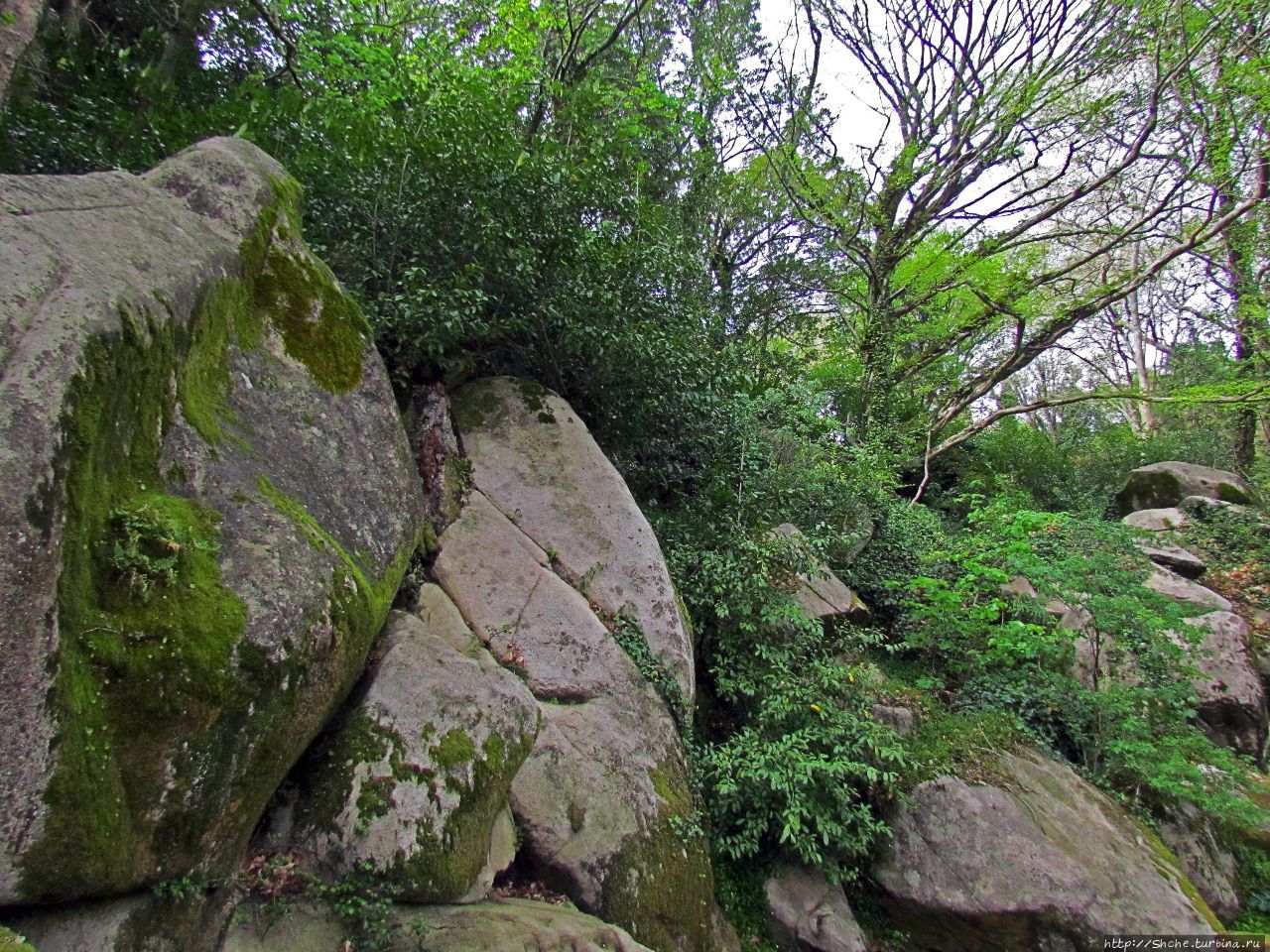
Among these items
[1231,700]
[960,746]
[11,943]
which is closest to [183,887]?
[11,943]

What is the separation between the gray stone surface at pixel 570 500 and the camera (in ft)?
19.3

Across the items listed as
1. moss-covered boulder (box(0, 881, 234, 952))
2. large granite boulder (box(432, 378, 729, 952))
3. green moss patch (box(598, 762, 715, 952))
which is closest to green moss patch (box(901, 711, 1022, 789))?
green moss patch (box(598, 762, 715, 952))

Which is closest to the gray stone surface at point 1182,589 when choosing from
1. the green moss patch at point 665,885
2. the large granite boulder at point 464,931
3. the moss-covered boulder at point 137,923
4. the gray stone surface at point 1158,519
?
the gray stone surface at point 1158,519

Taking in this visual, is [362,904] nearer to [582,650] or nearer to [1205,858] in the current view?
[582,650]

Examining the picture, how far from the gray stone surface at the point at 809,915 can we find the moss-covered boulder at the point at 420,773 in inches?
96.4

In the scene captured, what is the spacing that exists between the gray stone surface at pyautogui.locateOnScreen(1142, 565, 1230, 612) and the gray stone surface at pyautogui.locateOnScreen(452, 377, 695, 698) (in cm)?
797

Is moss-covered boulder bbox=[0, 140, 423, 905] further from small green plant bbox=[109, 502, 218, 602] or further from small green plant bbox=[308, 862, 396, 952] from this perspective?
small green plant bbox=[308, 862, 396, 952]

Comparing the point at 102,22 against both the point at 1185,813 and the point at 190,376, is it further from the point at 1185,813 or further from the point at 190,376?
the point at 1185,813

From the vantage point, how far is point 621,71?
44.2ft

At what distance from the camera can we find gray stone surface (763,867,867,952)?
15.1 ft

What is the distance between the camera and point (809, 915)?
473 centimetres

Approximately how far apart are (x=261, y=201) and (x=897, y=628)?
8.96 m

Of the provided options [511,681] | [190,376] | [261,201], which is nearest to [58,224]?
[190,376]

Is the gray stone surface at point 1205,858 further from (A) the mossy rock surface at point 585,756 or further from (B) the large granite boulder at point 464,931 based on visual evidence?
(B) the large granite boulder at point 464,931
